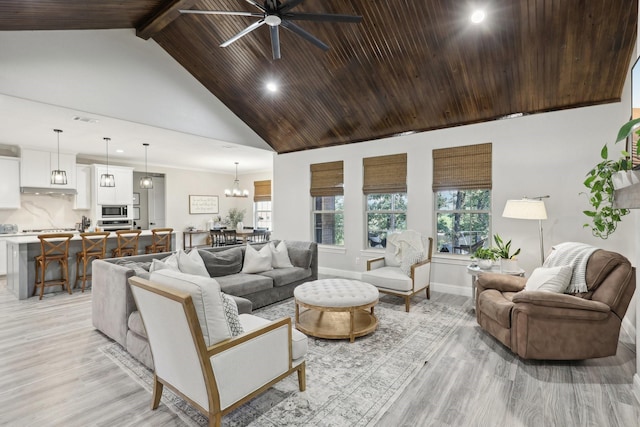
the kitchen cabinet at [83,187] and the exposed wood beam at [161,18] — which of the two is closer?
the exposed wood beam at [161,18]

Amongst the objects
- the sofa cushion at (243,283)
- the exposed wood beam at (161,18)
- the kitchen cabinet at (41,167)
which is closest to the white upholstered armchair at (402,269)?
the sofa cushion at (243,283)

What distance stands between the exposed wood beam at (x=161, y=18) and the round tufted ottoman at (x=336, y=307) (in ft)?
11.8

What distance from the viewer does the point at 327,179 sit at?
6367mm

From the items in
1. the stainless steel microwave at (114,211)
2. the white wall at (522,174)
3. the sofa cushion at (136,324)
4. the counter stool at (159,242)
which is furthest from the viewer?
the stainless steel microwave at (114,211)

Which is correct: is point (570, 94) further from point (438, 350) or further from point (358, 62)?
point (438, 350)

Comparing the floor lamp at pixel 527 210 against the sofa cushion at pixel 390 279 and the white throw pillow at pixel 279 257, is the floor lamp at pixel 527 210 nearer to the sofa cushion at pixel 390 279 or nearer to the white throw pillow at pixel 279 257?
the sofa cushion at pixel 390 279

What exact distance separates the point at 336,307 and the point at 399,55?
3199 mm

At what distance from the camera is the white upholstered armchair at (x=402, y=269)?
4.08 meters

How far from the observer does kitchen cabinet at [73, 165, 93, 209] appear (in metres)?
7.25

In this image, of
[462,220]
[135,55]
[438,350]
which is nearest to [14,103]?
[135,55]

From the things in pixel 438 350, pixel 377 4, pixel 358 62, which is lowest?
pixel 438 350

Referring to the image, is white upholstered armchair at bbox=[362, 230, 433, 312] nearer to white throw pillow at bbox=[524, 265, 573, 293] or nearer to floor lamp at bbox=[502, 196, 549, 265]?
floor lamp at bbox=[502, 196, 549, 265]

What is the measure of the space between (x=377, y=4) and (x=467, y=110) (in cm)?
204

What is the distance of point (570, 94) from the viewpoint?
3.89 metres
